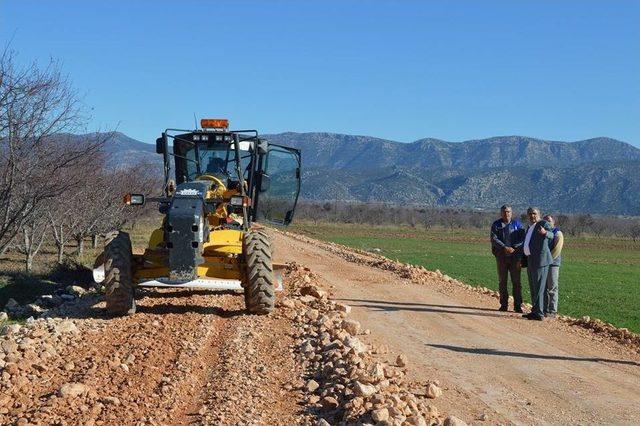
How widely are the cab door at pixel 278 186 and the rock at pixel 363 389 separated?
20.5ft

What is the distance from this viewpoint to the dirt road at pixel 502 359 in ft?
23.4

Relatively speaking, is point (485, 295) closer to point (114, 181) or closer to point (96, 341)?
point (96, 341)

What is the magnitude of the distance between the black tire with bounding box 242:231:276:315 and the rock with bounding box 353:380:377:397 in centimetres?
424

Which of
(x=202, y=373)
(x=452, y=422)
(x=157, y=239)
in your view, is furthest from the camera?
(x=157, y=239)

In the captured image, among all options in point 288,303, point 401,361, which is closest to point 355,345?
point 401,361

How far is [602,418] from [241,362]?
377 cm

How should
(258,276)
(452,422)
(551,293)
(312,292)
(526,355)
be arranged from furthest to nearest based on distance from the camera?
(312,292) < (551,293) < (258,276) < (526,355) < (452,422)

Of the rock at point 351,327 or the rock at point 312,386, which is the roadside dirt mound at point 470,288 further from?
the rock at point 312,386

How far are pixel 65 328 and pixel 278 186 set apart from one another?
4.83 m

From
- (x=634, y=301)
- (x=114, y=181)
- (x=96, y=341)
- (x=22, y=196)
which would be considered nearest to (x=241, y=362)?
(x=96, y=341)

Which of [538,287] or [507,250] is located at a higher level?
[507,250]

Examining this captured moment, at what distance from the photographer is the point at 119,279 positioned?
10.8 meters

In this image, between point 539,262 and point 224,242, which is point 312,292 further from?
point 539,262

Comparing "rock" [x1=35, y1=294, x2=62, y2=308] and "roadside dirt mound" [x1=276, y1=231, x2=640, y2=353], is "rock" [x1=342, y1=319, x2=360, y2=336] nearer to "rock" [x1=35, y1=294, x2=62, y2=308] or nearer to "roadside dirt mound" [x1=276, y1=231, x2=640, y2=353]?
"roadside dirt mound" [x1=276, y1=231, x2=640, y2=353]
